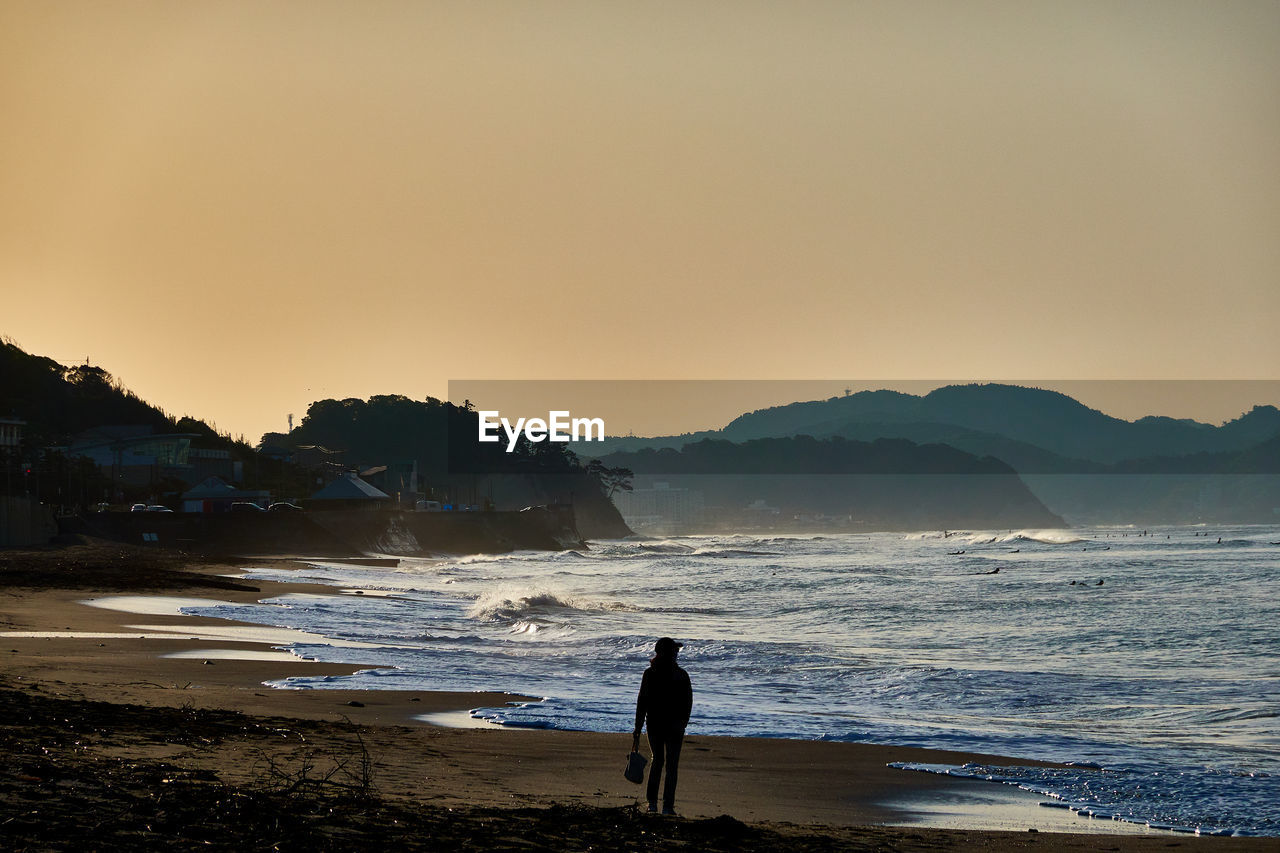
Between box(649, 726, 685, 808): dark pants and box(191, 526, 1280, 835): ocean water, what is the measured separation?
3.67 meters

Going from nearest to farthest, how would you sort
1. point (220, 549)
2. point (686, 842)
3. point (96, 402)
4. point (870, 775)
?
1. point (686, 842)
2. point (870, 775)
3. point (220, 549)
4. point (96, 402)

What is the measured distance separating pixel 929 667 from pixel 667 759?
36.9 feet

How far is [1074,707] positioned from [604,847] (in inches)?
408

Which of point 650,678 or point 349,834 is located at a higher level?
point 650,678

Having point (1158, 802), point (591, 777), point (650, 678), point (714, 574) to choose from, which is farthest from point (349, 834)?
point (714, 574)

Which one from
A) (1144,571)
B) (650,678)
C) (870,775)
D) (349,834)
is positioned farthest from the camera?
(1144,571)

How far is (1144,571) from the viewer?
52.5 meters

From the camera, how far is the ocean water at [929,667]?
464 inches

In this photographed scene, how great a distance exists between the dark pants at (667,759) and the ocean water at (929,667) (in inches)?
144

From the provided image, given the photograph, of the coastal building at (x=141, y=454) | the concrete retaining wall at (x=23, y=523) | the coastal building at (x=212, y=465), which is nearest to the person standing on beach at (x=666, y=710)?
the concrete retaining wall at (x=23, y=523)

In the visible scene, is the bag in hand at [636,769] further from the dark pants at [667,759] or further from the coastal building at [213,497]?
the coastal building at [213,497]

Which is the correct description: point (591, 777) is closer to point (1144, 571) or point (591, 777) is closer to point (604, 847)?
point (604, 847)

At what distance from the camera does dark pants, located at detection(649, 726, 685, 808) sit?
8.53 metres

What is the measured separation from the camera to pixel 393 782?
8.75 m
